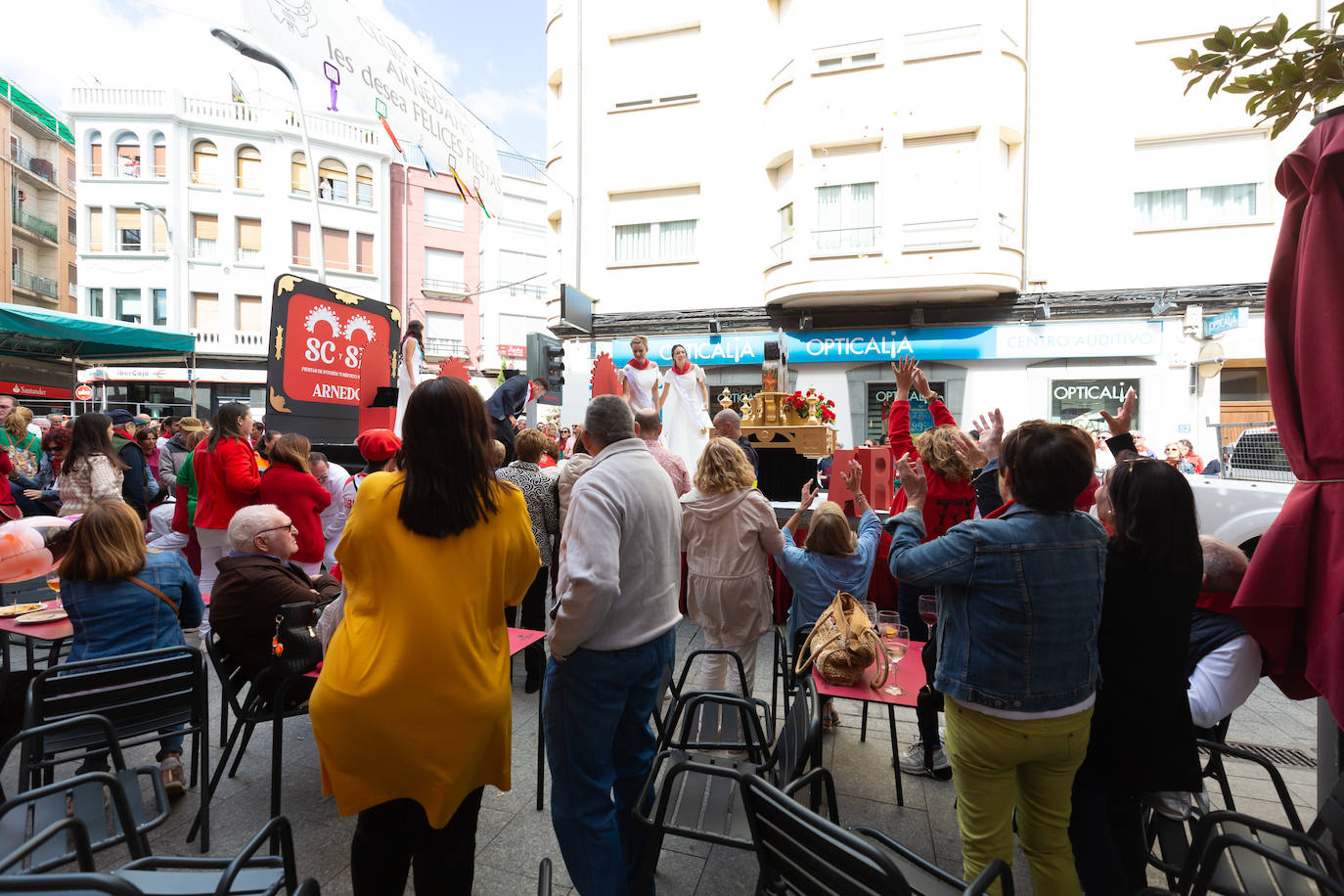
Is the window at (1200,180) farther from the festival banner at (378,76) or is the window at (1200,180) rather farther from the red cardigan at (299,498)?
the red cardigan at (299,498)

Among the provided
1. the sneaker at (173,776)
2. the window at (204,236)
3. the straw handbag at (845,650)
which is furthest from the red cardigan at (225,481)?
the window at (204,236)

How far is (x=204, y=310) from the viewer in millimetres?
26625

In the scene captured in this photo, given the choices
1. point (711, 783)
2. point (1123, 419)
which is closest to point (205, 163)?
point (711, 783)

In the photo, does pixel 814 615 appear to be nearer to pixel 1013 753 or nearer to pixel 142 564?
pixel 1013 753

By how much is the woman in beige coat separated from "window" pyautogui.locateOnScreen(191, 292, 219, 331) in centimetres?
3012

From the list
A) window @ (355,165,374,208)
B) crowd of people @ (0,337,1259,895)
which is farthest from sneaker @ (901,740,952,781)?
window @ (355,165,374,208)

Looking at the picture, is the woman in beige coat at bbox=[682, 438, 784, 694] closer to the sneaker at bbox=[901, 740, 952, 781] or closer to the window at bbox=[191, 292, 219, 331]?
the sneaker at bbox=[901, 740, 952, 781]

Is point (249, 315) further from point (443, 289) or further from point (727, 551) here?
point (727, 551)

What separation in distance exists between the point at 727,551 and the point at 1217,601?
226cm

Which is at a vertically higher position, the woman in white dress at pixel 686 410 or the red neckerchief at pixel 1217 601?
the woman in white dress at pixel 686 410

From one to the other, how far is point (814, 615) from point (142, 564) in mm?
3674

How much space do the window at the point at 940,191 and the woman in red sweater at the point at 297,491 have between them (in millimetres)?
12162

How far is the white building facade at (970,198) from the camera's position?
1250cm

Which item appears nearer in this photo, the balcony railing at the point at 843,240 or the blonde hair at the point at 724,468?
the blonde hair at the point at 724,468
